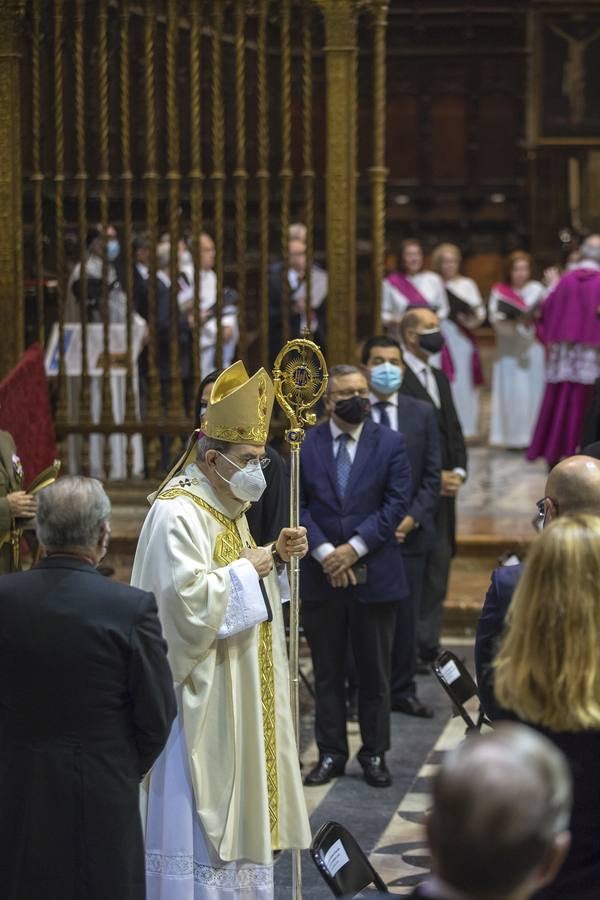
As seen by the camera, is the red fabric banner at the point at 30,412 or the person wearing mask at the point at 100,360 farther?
the person wearing mask at the point at 100,360

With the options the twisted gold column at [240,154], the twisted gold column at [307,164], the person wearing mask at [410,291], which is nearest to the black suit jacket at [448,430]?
the twisted gold column at [307,164]

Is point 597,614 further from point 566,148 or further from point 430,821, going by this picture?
point 566,148

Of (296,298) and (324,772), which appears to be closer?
(324,772)

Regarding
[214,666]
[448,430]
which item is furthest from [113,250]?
[214,666]

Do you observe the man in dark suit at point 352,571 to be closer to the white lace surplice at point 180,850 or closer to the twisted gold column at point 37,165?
the white lace surplice at point 180,850

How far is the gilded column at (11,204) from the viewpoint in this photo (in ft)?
29.4

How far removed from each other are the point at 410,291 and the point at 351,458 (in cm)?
672

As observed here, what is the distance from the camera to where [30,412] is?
8.64 meters

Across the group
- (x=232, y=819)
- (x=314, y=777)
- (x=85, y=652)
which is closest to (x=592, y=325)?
(x=314, y=777)

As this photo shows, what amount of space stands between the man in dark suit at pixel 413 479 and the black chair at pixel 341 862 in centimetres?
298

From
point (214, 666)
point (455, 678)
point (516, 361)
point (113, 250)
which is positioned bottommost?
point (455, 678)

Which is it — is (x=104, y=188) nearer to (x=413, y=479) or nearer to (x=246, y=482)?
(x=413, y=479)

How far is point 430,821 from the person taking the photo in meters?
2.31

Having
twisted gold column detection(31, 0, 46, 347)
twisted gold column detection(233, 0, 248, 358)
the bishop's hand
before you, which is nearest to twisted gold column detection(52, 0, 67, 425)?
twisted gold column detection(31, 0, 46, 347)
